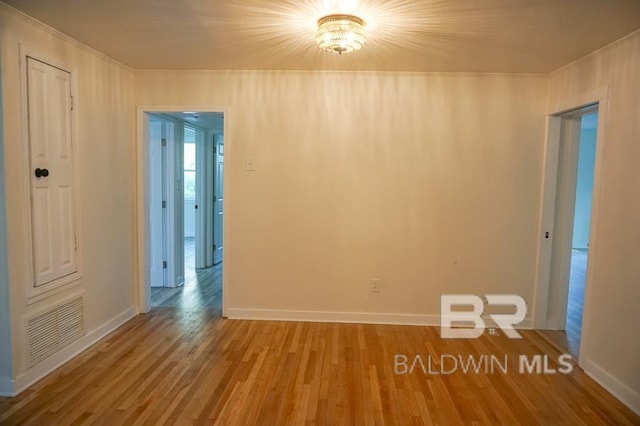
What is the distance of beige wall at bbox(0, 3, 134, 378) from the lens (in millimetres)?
2332

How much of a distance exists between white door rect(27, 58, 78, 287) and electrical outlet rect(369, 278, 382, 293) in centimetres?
250

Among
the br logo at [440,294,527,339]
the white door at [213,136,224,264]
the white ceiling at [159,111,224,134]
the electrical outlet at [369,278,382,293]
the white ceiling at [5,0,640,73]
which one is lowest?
the br logo at [440,294,527,339]

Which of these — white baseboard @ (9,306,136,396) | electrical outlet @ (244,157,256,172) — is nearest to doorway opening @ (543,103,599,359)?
electrical outlet @ (244,157,256,172)

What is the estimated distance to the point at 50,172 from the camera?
264cm

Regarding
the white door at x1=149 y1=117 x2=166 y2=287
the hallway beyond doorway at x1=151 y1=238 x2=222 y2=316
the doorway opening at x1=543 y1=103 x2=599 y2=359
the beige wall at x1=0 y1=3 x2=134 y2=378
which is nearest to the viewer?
the beige wall at x1=0 y1=3 x2=134 y2=378

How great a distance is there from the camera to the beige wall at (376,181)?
11.6 ft

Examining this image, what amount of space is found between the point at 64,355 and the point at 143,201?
152 centimetres

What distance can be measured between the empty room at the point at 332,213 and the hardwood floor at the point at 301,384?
0.06ft

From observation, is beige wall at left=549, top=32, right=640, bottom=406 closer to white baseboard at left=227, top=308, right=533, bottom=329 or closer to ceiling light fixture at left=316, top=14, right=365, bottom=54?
white baseboard at left=227, top=308, right=533, bottom=329

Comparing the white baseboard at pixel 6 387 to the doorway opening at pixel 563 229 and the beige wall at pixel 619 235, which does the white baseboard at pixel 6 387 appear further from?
the doorway opening at pixel 563 229

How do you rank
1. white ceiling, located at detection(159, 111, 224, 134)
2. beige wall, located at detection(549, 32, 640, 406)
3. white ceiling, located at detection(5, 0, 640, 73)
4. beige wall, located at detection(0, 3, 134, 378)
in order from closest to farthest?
white ceiling, located at detection(5, 0, 640, 73)
beige wall, located at detection(0, 3, 134, 378)
beige wall, located at detection(549, 32, 640, 406)
white ceiling, located at detection(159, 111, 224, 134)

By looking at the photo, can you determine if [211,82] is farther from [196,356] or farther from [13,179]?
[196,356]

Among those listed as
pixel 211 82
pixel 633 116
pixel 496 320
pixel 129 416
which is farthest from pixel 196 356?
pixel 633 116

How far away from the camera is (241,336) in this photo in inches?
133
